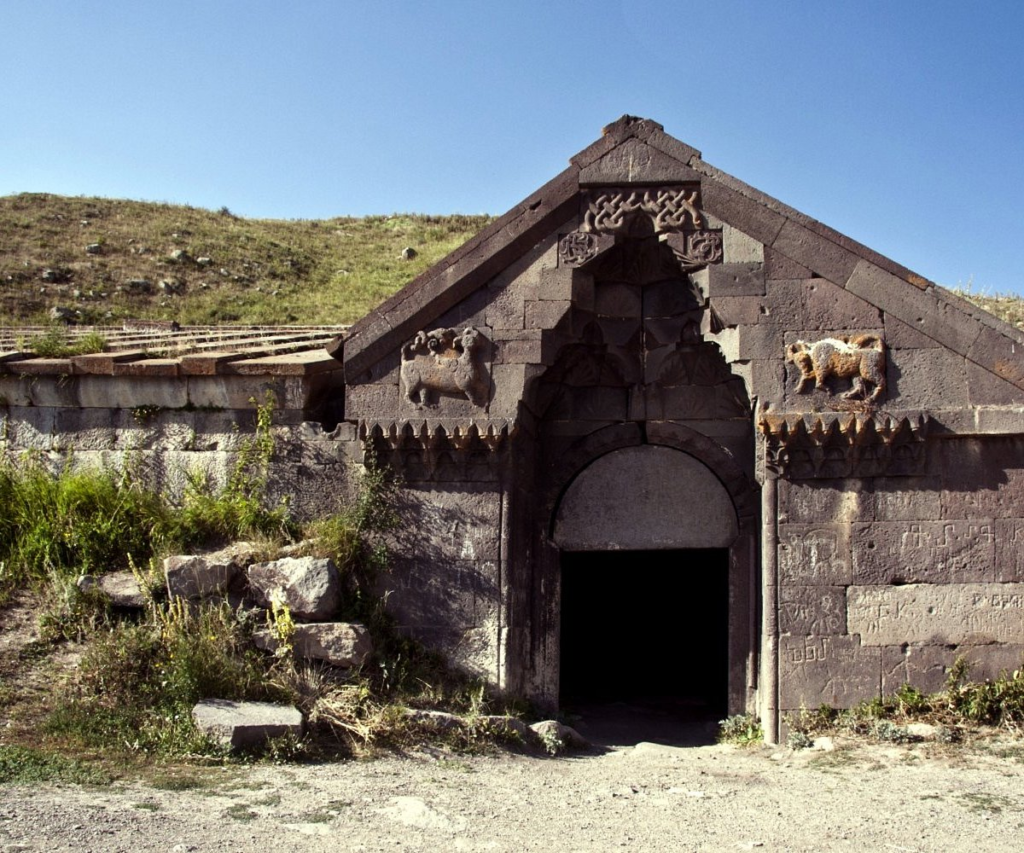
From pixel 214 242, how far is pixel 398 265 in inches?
217

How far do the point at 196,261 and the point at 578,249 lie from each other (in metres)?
22.3

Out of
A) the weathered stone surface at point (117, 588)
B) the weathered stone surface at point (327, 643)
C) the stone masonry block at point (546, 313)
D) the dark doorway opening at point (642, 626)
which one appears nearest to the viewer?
the weathered stone surface at point (327, 643)

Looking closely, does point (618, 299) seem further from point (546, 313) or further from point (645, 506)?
point (645, 506)

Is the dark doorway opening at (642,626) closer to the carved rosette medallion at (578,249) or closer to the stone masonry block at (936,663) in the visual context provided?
the stone masonry block at (936,663)

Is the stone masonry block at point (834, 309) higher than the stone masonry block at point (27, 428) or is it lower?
higher

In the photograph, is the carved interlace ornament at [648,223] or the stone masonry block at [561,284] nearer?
the carved interlace ornament at [648,223]

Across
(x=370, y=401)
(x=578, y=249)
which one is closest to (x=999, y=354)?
(x=578, y=249)

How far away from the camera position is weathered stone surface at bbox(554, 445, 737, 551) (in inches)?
371

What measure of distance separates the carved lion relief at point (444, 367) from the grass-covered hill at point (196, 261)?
13.7 meters

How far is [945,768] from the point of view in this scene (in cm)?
716

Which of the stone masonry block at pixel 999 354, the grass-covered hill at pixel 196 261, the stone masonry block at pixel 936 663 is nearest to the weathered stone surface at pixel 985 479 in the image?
the stone masonry block at pixel 999 354

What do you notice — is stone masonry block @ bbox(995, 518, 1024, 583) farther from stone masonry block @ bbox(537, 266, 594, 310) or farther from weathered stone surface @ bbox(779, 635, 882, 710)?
stone masonry block @ bbox(537, 266, 594, 310)

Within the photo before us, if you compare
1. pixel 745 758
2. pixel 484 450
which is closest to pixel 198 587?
pixel 484 450

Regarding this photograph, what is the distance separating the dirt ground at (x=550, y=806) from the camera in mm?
5539
